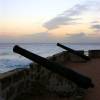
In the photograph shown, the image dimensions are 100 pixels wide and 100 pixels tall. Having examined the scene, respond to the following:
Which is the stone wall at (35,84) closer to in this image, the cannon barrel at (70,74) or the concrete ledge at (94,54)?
A: the cannon barrel at (70,74)

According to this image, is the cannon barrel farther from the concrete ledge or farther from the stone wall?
the concrete ledge

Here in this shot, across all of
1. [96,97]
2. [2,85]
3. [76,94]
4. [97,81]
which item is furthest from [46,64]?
[97,81]

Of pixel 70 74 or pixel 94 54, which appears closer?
pixel 70 74

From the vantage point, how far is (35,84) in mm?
10188

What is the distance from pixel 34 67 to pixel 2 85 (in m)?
3.08

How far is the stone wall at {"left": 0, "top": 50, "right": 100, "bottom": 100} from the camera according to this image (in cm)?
778

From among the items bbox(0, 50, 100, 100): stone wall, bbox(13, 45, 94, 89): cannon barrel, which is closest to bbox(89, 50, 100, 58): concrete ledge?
bbox(0, 50, 100, 100): stone wall

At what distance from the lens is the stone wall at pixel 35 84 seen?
7777mm

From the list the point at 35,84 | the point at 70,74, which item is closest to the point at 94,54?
the point at 35,84

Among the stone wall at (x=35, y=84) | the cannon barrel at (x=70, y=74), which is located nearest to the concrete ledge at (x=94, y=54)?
the stone wall at (x=35, y=84)

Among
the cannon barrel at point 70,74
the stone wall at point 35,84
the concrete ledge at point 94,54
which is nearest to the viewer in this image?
the cannon barrel at point 70,74

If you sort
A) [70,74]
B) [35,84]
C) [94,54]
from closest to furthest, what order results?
[70,74] < [35,84] < [94,54]

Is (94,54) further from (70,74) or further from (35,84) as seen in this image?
(70,74)

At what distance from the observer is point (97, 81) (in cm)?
1224
